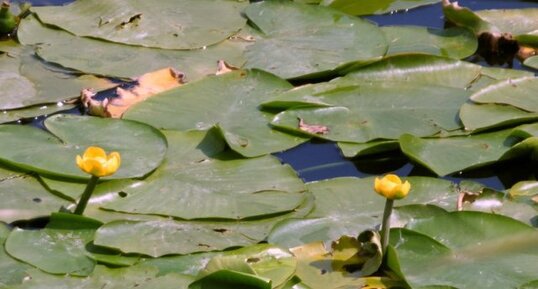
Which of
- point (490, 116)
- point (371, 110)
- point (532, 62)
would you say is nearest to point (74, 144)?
point (371, 110)

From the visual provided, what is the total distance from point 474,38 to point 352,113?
22.1 inches

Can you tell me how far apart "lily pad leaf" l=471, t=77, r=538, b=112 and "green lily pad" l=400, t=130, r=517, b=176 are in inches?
A: 4.2

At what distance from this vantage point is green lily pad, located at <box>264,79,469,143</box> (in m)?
2.17

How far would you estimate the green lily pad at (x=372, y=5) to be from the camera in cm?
280

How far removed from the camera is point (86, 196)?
5.81ft

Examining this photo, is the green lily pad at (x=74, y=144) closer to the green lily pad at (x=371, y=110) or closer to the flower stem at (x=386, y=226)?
the green lily pad at (x=371, y=110)

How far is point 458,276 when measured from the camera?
1.71m

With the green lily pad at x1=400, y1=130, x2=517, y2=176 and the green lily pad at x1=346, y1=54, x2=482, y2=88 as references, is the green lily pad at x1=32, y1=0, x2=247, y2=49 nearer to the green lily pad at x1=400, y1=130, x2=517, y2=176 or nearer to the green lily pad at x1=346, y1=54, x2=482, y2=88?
the green lily pad at x1=346, y1=54, x2=482, y2=88

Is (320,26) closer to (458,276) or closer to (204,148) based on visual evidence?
(204,148)

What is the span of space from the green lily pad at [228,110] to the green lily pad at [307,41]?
113 mm

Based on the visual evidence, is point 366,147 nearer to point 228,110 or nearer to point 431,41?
point 228,110

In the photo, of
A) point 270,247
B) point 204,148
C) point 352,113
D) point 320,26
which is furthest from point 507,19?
point 270,247

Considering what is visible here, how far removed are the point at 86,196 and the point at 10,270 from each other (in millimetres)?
177

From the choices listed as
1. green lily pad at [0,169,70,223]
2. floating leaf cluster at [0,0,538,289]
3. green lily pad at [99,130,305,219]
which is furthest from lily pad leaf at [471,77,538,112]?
green lily pad at [0,169,70,223]
